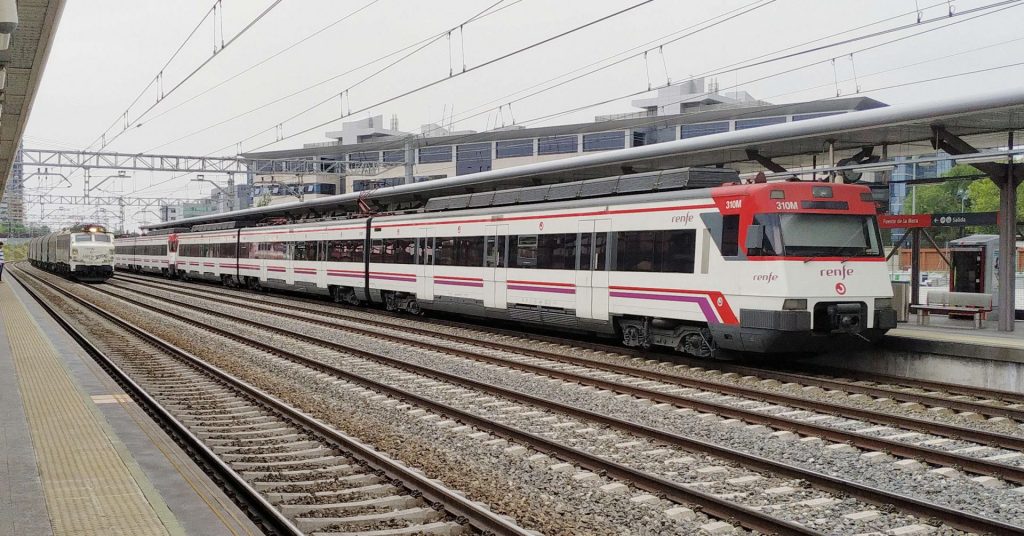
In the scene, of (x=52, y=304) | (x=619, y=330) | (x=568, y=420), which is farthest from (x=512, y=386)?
(x=52, y=304)

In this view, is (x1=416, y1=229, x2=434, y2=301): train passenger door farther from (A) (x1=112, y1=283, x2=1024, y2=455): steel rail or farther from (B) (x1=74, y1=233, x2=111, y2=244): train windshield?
(B) (x1=74, y1=233, x2=111, y2=244): train windshield

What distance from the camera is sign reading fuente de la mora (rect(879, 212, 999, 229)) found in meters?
16.3

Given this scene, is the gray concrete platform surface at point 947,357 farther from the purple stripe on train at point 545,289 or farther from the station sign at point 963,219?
the purple stripe on train at point 545,289

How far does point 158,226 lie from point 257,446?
55319mm

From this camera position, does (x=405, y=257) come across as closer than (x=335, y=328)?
No

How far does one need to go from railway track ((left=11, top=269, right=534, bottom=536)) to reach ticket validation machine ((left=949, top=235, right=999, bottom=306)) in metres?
15.7

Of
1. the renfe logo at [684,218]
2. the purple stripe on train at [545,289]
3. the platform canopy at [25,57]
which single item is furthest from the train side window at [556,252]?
the platform canopy at [25,57]

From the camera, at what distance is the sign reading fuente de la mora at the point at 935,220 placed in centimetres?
1630

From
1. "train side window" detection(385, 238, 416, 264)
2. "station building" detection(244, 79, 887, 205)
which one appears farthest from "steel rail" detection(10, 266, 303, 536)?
"station building" detection(244, 79, 887, 205)

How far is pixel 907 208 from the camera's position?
212ft

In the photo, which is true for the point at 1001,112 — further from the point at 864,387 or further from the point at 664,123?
the point at 664,123

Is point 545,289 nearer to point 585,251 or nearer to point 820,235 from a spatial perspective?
point 585,251

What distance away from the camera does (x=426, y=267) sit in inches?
823

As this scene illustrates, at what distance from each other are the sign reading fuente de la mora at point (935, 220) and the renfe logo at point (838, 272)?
4.35 metres
